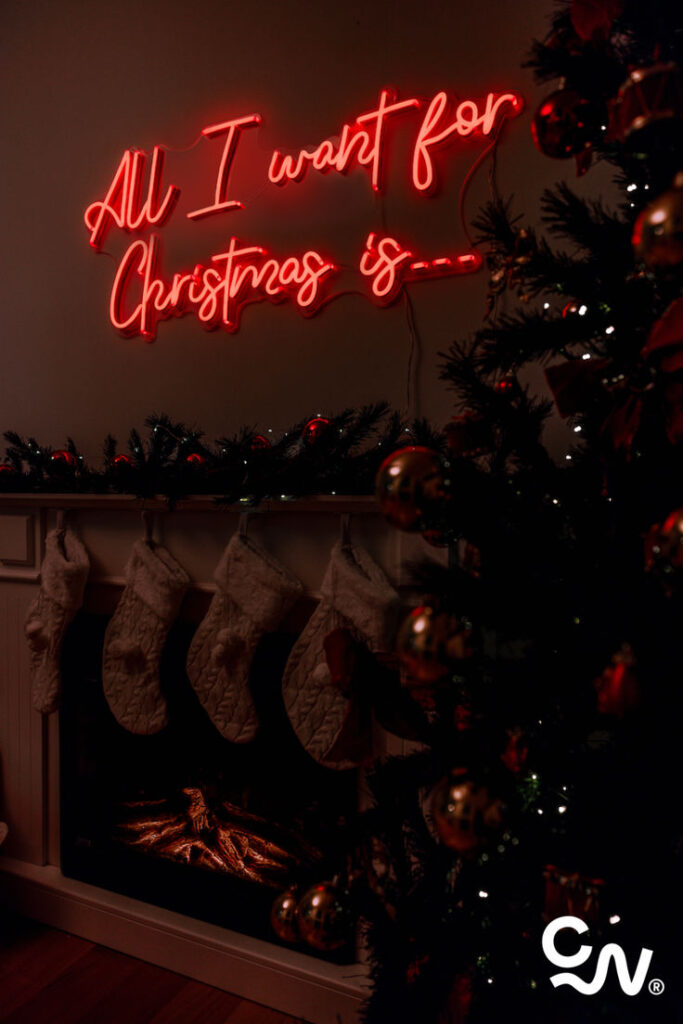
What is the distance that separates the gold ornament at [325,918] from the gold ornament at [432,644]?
0.39 meters

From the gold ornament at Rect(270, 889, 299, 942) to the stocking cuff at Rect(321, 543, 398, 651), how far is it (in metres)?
0.56

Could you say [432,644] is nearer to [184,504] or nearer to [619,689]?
[619,689]

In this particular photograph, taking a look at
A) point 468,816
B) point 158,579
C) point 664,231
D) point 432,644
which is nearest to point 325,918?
point 468,816

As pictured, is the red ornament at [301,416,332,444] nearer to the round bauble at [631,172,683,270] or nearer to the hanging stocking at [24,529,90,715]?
the hanging stocking at [24,529,90,715]

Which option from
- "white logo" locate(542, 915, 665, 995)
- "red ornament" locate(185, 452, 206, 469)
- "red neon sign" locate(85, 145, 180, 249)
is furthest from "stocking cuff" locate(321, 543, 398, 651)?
"red neon sign" locate(85, 145, 180, 249)

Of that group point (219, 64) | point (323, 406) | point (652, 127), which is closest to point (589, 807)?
point (652, 127)

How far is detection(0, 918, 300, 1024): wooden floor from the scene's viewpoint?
157cm

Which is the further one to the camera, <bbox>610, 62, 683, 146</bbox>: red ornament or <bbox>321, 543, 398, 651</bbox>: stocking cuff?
<bbox>321, 543, 398, 651</bbox>: stocking cuff

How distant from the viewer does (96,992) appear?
1.65 m

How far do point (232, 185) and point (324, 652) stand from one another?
52.8 inches

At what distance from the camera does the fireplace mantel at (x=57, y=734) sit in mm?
1539

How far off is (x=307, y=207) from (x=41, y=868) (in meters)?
2.09

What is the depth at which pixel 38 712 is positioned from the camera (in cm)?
193

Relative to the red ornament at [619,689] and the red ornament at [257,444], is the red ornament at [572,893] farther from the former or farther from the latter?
the red ornament at [257,444]
